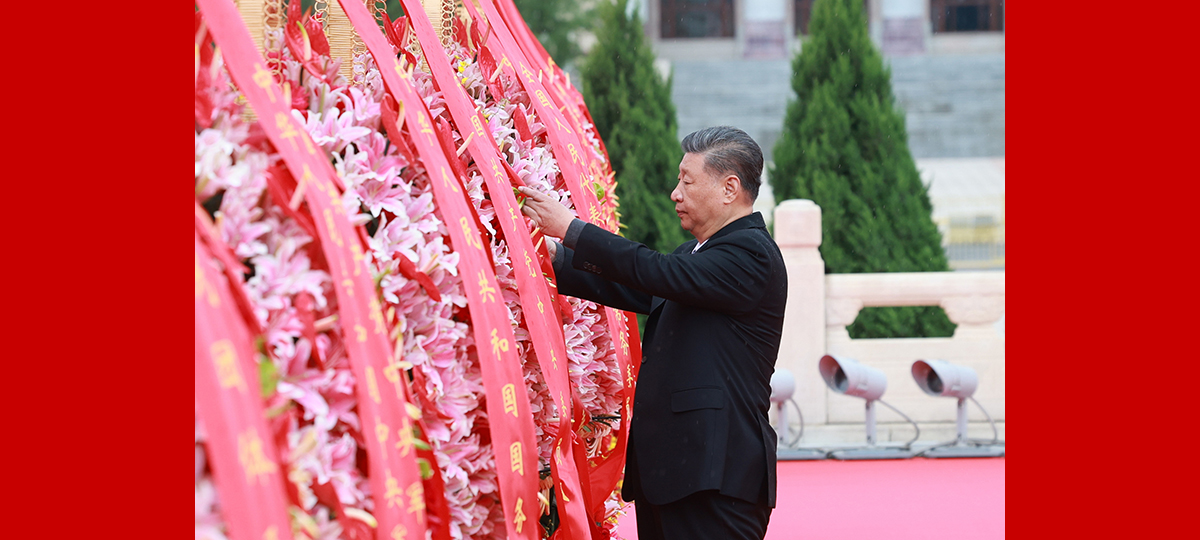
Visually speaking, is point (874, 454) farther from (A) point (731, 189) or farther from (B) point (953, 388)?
(A) point (731, 189)

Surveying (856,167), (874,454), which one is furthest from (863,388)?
(856,167)

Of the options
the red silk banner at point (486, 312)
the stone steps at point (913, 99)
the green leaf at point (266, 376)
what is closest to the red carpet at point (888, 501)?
the red silk banner at point (486, 312)

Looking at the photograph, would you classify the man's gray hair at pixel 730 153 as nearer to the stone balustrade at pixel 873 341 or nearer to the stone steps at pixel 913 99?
the stone balustrade at pixel 873 341

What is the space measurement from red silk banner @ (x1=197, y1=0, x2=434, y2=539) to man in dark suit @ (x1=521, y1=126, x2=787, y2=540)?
664 mm

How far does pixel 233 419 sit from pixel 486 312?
1.76 ft

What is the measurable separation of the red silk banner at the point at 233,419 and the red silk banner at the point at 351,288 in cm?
17

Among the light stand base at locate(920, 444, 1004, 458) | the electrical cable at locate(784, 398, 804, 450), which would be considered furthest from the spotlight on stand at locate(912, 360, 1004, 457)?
the electrical cable at locate(784, 398, 804, 450)

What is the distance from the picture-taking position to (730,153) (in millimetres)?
2002

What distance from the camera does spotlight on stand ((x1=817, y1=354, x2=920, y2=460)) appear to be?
17.0 ft

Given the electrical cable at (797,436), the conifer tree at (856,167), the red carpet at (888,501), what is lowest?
the electrical cable at (797,436)

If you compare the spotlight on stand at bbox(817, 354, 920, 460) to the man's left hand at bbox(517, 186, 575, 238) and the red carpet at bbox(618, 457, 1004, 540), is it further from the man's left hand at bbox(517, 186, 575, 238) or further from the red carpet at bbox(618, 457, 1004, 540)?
the man's left hand at bbox(517, 186, 575, 238)

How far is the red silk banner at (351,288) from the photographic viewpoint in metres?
1.21

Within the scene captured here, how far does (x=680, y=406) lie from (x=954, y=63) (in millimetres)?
12988

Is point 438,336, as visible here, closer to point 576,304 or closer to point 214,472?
point 214,472
